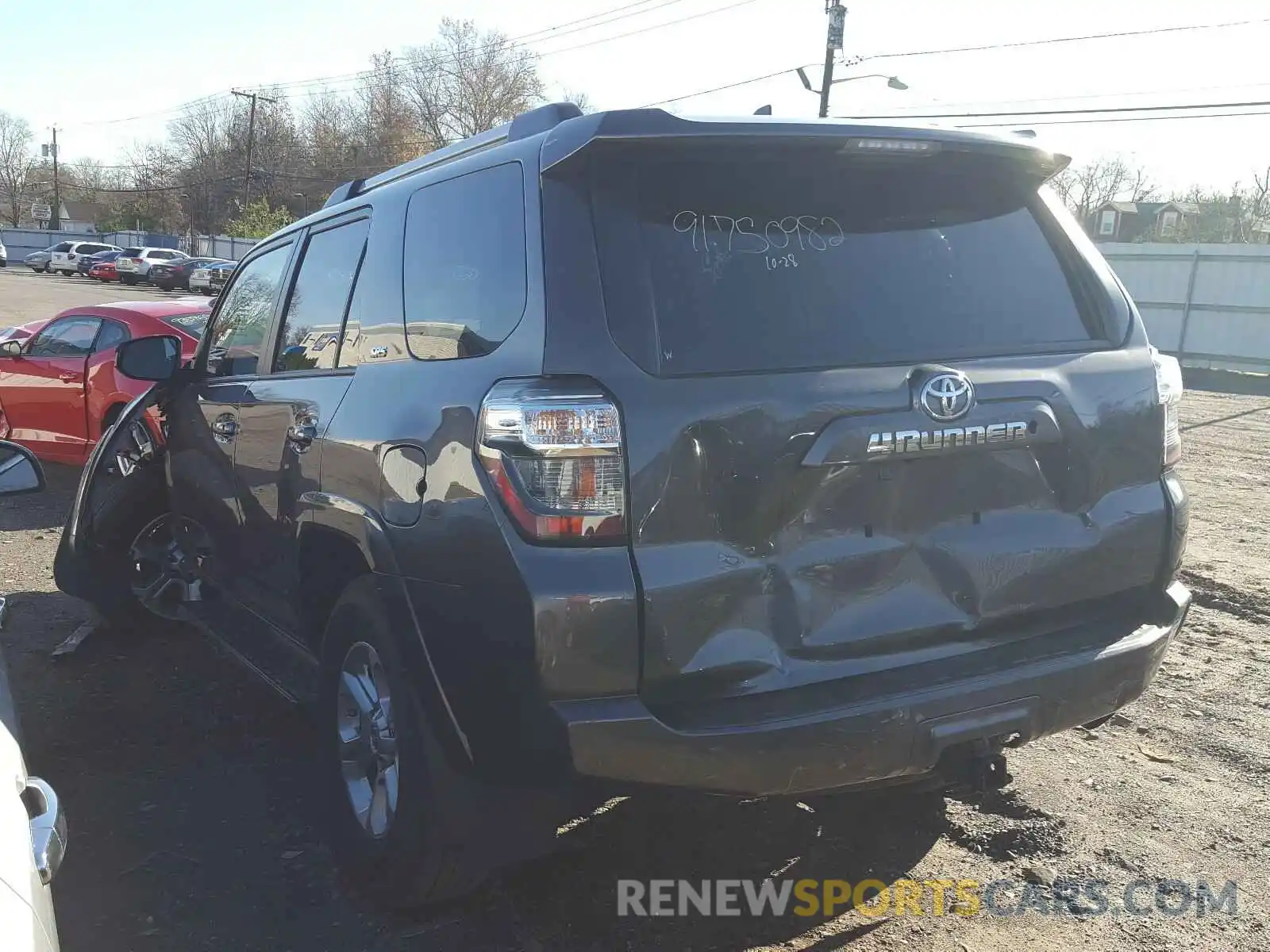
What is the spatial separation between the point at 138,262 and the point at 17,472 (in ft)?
160

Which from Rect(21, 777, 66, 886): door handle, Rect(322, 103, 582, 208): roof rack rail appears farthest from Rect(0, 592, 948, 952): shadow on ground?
Rect(322, 103, 582, 208): roof rack rail

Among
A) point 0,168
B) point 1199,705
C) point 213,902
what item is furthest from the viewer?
point 0,168

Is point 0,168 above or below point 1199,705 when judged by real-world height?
above


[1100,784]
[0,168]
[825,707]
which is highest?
[0,168]

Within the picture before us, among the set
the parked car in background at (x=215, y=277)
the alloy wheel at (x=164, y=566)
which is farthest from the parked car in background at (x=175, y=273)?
the alloy wheel at (x=164, y=566)

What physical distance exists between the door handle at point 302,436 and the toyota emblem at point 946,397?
1835mm

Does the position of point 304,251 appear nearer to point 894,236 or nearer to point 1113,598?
point 894,236

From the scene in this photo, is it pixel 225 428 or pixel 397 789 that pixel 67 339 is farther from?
pixel 397 789

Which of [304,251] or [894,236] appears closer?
[894,236]

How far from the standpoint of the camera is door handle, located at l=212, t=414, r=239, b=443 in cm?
406

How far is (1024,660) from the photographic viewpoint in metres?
2.59

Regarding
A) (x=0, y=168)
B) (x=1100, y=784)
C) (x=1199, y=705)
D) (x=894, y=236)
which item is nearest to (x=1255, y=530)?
(x=1199, y=705)

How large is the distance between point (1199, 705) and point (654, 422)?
10.4 feet

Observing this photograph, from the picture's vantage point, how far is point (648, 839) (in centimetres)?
335
